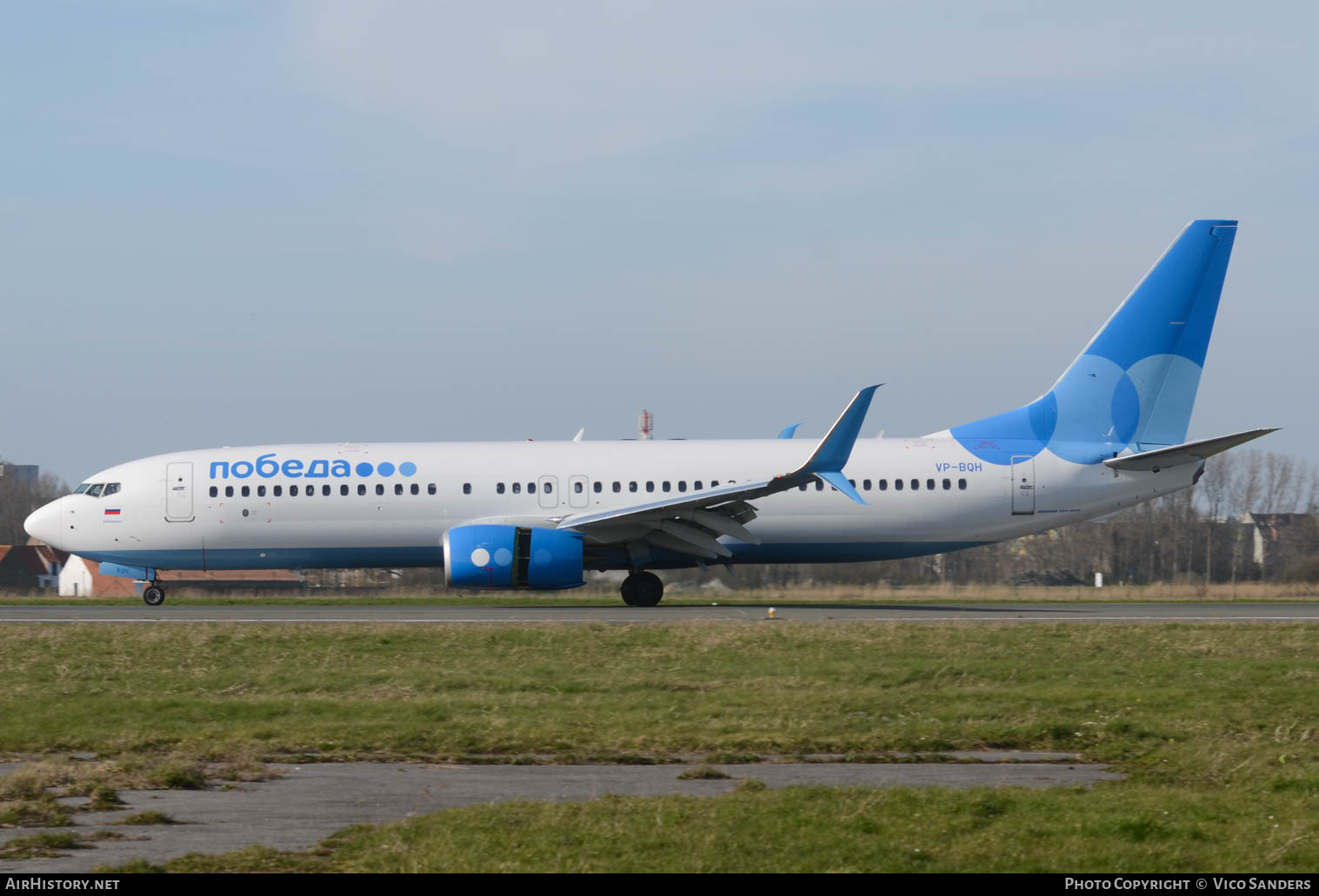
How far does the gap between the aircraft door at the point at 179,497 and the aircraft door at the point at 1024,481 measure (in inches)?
687

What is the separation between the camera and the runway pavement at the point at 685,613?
2286 centimetres

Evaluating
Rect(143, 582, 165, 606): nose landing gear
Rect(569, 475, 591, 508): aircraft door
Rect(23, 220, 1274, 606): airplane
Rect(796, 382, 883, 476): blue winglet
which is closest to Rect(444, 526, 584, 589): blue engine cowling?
Rect(23, 220, 1274, 606): airplane

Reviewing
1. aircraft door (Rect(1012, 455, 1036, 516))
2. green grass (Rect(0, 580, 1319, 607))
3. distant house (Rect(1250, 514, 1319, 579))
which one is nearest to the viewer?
aircraft door (Rect(1012, 455, 1036, 516))

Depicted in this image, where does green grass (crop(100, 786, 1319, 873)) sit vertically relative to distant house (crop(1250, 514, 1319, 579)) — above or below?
below

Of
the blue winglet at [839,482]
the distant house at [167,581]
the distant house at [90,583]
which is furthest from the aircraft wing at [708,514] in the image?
the distant house at [90,583]

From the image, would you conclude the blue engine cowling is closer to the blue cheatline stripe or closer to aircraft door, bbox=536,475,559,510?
aircraft door, bbox=536,475,559,510

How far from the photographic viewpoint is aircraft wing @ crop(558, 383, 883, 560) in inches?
962

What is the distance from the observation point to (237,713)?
1322 cm

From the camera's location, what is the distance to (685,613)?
25141mm

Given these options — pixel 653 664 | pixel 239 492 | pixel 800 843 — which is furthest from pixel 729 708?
pixel 239 492

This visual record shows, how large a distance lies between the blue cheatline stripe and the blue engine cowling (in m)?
2.26

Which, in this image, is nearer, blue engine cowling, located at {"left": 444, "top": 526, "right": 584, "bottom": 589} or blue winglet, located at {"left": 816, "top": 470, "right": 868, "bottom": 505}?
blue winglet, located at {"left": 816, "top": 470, "right": 868, "bottom": 505}

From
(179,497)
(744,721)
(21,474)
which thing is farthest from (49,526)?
(21,474)
